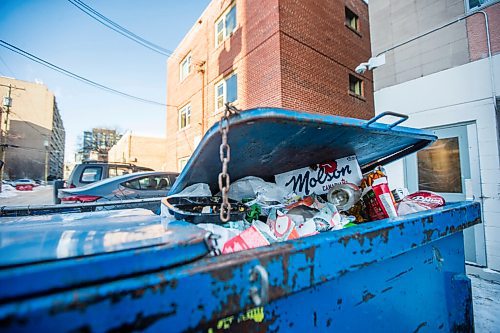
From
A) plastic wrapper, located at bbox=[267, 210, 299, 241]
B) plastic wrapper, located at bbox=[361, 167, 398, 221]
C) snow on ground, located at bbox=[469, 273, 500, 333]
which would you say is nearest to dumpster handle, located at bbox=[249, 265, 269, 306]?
plastic wrapper, located at bbox=[267, 210, 299, 241]

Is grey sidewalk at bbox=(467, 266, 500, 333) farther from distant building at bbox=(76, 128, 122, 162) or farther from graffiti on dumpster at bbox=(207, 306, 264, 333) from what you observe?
distant building at bbox=(76, 128, 122, 162)

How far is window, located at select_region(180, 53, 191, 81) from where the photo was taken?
42.5 ft

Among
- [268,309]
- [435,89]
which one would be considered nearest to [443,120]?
[435,89]

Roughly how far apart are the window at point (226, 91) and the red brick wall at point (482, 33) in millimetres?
6678

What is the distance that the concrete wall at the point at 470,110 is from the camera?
336 centimetres

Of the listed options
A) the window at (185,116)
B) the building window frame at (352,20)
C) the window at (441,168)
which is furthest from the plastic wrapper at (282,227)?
the window at (185,116)

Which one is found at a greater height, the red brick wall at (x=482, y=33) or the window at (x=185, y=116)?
the window at (x=185, y=116)

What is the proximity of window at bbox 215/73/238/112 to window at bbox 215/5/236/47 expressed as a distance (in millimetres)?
1785

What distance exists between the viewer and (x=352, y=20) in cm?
1052

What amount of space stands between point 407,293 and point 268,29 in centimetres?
815

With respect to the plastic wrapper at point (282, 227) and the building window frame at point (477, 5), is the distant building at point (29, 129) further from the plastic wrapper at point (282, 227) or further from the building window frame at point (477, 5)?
the building window frame at point (477, 5)

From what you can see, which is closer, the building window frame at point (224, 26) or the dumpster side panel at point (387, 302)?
the dumpster side panel at point (387, 302)

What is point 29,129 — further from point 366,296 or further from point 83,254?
point 366,296

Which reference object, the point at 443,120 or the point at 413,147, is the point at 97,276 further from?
the point at 443,120
